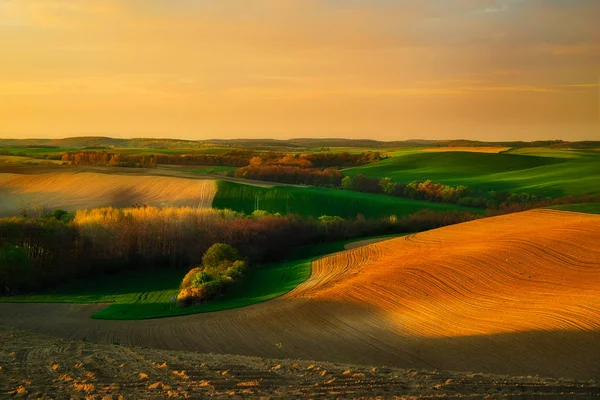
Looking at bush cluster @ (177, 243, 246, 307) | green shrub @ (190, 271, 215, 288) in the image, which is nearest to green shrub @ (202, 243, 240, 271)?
bush cluster @ (177, 243, 246, 307)

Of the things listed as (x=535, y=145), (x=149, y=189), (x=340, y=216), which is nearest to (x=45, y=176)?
(x=149, y=189)

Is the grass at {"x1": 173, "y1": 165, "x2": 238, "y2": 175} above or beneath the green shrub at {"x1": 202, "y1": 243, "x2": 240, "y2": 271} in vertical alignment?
above

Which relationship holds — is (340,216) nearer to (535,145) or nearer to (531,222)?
(531,222)

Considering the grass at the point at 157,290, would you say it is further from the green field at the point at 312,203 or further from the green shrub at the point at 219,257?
the green field at the point at 312,203

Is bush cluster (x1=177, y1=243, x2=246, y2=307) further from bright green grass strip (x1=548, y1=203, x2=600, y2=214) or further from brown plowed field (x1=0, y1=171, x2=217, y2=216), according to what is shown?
brown plowed field (x1=0, y1=171, x2=217, y2=216)

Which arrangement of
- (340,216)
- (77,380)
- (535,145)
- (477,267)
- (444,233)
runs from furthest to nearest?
1. (535,145)
2. (340,216)
3. (444,233)
4. (477,267)
5. (77,380)

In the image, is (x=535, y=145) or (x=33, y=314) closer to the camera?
(x=33, y=314)
